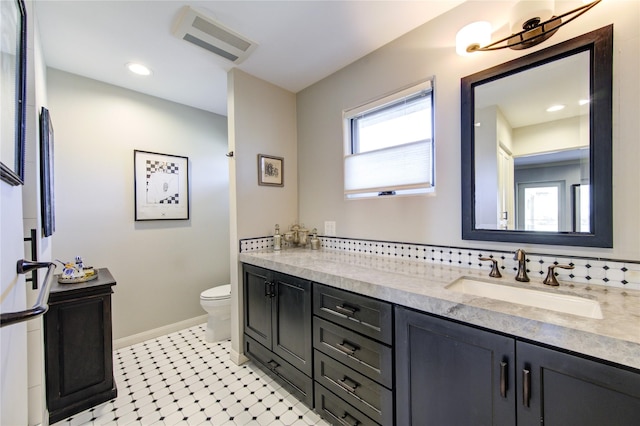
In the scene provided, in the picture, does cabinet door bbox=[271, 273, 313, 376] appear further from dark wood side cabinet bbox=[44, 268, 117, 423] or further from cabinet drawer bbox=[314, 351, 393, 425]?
dark wood side cabinet bbox=[44, 268, 117, 423]

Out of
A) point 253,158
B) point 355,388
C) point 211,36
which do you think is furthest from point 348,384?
point 211,36

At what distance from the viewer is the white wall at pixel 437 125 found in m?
1.06

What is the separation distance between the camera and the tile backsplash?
108 cm

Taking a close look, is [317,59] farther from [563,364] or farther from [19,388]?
[19,388]

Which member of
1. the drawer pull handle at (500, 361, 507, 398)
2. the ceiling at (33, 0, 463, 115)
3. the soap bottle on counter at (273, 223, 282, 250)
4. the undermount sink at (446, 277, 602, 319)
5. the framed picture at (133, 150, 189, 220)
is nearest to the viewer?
the drawer pull handle at (500, 361, 507, 398)

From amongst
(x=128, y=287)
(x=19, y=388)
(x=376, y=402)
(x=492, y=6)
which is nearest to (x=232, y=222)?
(x=128, y=287)

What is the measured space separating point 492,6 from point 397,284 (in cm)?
158

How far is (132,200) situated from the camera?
8.08 feet

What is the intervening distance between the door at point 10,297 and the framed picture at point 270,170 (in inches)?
59.7

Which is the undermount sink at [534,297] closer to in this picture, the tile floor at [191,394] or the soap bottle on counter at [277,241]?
the tile floor at [191,394]

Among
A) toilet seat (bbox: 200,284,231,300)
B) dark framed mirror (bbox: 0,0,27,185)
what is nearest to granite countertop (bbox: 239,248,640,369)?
toilet seat (bbox: 200,284,231,300)

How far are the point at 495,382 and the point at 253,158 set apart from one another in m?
2.11

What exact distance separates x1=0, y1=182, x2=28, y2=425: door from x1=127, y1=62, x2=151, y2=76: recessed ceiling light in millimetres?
1657

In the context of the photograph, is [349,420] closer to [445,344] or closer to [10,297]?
[445,344]
